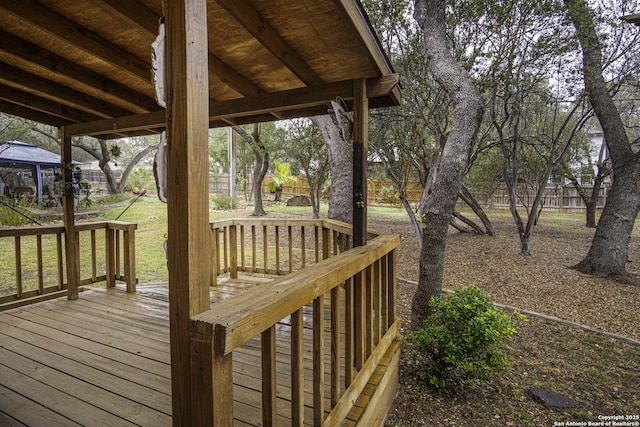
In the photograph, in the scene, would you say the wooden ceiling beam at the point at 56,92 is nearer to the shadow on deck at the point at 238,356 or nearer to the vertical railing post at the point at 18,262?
the vertical railing post at the point at 18,262

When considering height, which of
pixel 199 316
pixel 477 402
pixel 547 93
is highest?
pixel 547 93

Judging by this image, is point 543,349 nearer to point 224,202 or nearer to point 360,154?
point 360,154

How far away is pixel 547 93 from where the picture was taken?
688 centimetres

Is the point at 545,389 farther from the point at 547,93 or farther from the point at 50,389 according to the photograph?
the point at 547,93

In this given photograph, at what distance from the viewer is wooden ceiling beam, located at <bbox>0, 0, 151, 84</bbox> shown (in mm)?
1981

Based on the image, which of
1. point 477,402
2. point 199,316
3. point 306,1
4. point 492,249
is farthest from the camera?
point 492,249

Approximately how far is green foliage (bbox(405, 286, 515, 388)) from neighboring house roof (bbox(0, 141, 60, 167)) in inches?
442

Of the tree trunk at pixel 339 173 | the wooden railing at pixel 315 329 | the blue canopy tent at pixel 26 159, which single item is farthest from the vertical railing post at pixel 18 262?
the blue canopy tent at pixel 26 159

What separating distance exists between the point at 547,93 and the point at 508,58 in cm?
184

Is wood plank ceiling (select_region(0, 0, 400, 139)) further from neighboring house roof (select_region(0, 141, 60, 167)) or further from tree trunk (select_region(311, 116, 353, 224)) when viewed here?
neighboring house roof (select_region(0, 141, 60, 167))

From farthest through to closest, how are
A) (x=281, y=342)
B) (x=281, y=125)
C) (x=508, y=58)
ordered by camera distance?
(x=281, y=125) < (x=508, y=58) < (x=281, y=342)

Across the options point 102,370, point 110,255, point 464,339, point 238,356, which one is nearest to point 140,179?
point 110,255

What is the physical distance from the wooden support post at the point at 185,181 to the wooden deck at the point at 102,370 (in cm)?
81

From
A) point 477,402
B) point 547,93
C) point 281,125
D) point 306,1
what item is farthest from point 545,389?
point 281,125
